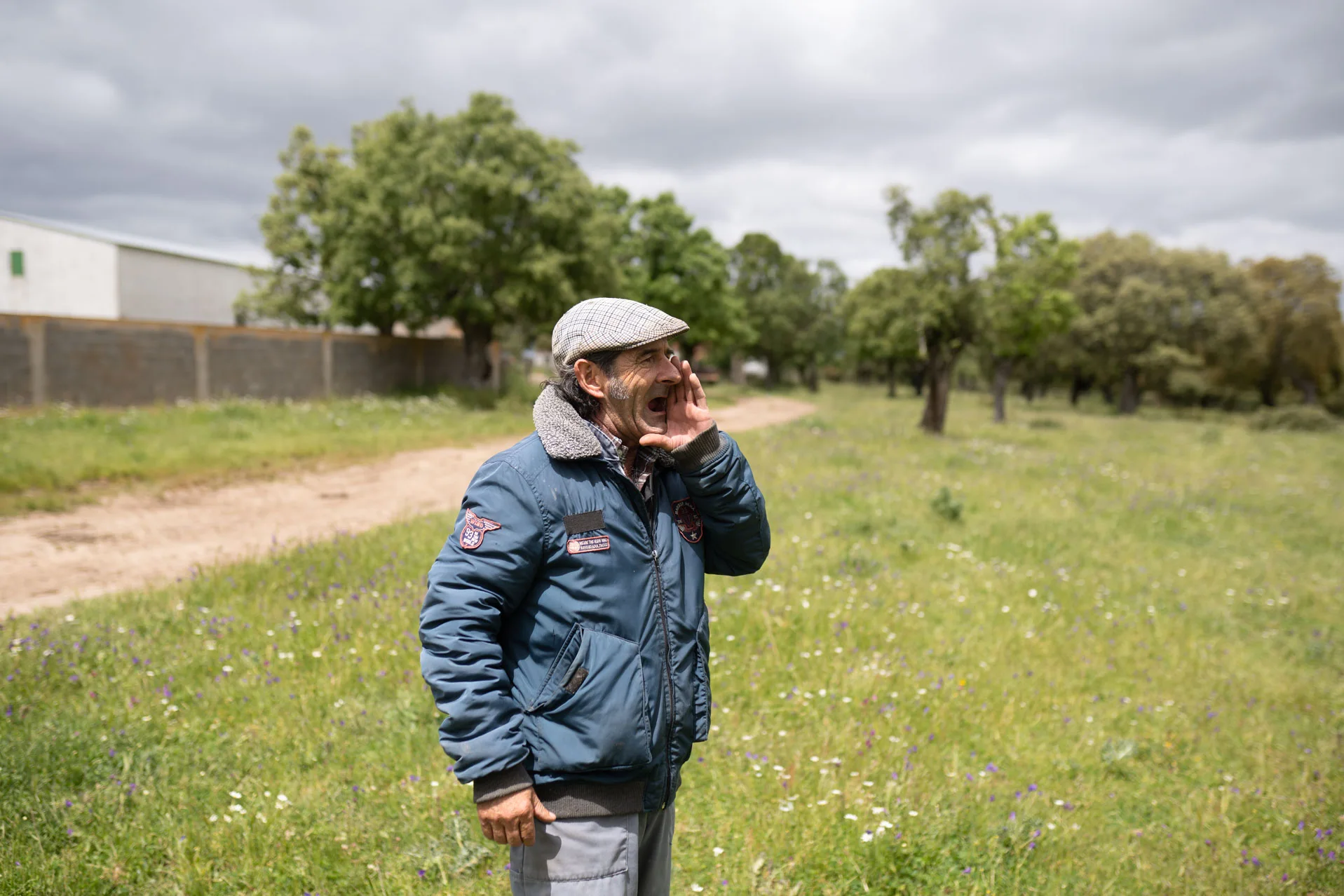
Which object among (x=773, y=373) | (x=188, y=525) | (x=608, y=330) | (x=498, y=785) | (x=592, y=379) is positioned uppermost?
(x=773, y=373)

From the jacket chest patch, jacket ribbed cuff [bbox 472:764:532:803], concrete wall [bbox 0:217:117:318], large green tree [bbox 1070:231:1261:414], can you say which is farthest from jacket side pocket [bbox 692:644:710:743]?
large green tree [bbox 1070:231:1261:414]

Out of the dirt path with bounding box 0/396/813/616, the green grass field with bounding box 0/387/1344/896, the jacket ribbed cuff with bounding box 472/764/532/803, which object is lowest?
the green grass field with bounding box 0/387/1344/896

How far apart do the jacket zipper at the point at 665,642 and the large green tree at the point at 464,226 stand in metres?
23.9

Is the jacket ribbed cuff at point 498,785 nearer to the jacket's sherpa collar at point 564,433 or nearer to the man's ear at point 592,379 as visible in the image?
the jacket's sherpa collar at point 564,433

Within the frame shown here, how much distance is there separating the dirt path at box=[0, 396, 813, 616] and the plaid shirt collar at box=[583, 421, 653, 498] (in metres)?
6.41

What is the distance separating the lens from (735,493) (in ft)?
8.36

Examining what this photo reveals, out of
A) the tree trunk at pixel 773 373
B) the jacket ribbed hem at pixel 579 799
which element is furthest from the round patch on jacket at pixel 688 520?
the tree trunk at pixel 773 373

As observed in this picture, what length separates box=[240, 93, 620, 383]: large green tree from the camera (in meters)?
25.5

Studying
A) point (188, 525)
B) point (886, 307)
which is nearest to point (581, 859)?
point (188, 525)

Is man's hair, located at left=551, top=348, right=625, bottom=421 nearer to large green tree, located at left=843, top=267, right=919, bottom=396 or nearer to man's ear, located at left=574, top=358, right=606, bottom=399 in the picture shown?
man's ear, located at left=574, top=358, right=606, bottom=399

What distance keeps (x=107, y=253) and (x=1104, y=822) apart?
38.7 m

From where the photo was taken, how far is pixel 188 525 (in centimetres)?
1007

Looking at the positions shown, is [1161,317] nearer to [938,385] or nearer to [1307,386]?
[1307,386]

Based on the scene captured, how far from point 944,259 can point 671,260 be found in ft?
80.0
